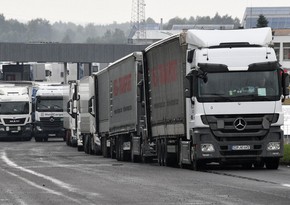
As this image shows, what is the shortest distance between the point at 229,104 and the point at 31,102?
4437 centimetres

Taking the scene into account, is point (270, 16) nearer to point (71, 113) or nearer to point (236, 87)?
point (71, 113)

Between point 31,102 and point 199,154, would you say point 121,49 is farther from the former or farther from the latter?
point 199,154

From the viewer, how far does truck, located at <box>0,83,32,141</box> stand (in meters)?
66.4

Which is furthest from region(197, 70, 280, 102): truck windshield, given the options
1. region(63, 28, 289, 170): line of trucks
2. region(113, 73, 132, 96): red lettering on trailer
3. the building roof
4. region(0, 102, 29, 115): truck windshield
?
the building roof

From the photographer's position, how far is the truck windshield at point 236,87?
2488 cm

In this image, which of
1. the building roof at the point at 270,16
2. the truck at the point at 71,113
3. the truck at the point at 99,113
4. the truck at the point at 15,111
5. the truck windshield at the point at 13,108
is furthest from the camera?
the building roof at the point at 270,16

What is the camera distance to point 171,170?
25688 mm

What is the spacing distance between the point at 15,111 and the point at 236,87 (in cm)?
4347

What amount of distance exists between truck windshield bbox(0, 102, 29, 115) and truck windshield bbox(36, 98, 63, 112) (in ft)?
4.04

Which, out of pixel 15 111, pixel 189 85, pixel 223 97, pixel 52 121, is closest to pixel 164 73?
pixel 189 85

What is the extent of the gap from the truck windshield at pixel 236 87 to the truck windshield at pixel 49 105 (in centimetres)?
4078

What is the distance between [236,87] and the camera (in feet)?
81.8

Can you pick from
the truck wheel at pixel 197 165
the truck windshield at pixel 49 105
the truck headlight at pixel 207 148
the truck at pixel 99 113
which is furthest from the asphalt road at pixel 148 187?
the truck windshield at pixel 49 105

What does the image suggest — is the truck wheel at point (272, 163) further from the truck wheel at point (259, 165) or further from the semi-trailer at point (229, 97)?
the truck wheel at point (259, 165)
